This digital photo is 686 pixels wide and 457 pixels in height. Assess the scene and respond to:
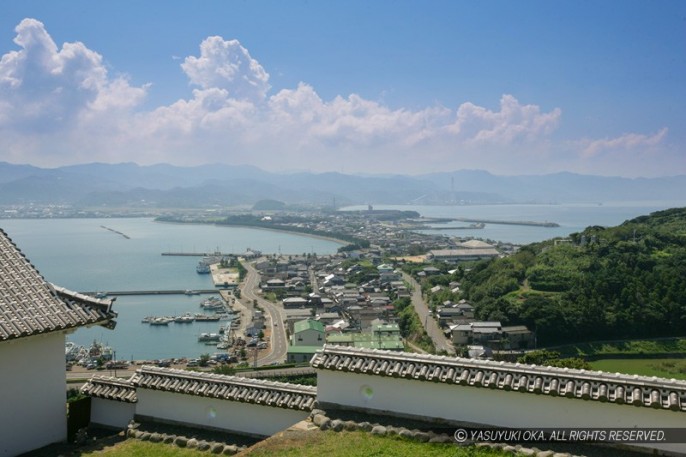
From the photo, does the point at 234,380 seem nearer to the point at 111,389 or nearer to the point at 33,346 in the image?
the point at 111,389

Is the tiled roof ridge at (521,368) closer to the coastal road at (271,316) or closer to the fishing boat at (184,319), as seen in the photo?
the coastal road at (271,316)

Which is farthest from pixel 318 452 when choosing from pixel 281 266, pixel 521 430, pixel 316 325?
pixel 281 266

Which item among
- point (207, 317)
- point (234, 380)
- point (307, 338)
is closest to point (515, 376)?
point (234, 380)

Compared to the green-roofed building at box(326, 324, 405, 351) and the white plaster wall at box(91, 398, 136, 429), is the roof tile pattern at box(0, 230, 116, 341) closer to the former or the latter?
the white plaster wall at box(91, 398, 136, 429)

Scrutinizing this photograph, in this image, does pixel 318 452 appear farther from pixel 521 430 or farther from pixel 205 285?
pixel 205 285

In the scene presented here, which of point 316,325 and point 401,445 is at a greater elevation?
point 401,445
